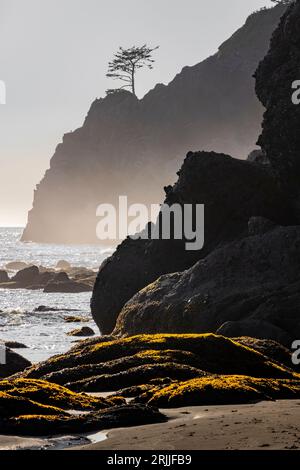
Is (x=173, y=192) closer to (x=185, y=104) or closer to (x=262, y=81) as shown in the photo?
(x=262, y=81)

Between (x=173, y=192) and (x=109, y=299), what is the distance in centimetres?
585

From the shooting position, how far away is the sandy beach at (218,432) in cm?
920

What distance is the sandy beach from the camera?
9.20m

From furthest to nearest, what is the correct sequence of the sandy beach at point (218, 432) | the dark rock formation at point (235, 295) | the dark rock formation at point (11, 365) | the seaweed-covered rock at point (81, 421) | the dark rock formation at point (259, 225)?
the dark rock formation at point (259, 225), the dark rock formation at point (235, 295), the dark rock formation at point (11, 365), the seaweed-covered rock at point (81, 421), the sandy beach at point (218, 432)

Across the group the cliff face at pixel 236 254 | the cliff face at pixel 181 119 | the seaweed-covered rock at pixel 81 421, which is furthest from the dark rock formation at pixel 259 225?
the cliff face at pixel 181 119

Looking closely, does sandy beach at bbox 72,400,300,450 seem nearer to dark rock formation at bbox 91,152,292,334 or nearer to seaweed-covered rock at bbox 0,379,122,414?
seaweed-covered rock at bbox 0,379,122,414

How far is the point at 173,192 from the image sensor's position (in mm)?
33875

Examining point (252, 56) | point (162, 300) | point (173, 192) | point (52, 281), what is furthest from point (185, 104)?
point (162, 300)

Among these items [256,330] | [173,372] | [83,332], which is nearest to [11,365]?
[256,330]

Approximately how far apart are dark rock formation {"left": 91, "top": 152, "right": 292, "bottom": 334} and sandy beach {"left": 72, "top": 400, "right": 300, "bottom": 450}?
18.3 meters

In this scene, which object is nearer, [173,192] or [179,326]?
[179,326]

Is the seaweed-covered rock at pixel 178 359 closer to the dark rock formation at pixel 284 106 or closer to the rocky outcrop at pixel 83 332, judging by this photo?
the dark rock formation at pixel 284 106

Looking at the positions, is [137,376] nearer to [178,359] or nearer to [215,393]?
[178,359]

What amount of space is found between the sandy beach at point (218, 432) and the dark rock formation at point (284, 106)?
17.8 metres
